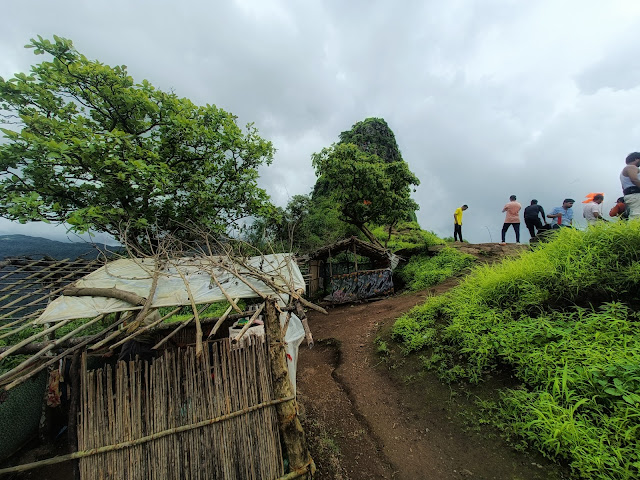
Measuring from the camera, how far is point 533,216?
Result: 30.1 feet

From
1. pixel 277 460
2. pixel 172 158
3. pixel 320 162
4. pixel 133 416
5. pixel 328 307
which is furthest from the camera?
pixel 320 162

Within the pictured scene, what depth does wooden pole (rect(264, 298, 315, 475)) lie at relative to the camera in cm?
302

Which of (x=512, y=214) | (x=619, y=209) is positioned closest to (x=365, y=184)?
(x=512, y=214)

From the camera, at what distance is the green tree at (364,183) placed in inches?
516

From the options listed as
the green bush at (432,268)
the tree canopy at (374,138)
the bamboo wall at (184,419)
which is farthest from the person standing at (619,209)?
the tree canopy at (374,138)

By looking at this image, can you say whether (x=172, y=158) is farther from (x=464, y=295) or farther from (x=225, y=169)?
(x=464, y=295)

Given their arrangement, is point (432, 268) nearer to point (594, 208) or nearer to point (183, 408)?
point (594, 208)

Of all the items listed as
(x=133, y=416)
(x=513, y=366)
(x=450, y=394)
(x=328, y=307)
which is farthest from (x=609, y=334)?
(x=328, y=307)

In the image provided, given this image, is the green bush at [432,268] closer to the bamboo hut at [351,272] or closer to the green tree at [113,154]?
the bamboo hut at [351,272]

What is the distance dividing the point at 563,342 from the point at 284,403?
3.80 meters

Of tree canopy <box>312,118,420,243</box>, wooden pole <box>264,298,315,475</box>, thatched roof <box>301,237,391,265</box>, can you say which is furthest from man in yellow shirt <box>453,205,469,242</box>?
wooden pole <box>264,298,315,475</box>

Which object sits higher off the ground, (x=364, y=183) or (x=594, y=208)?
(x=364, y=183)

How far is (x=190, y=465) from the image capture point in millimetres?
2852

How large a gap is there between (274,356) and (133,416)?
1.57 meters
